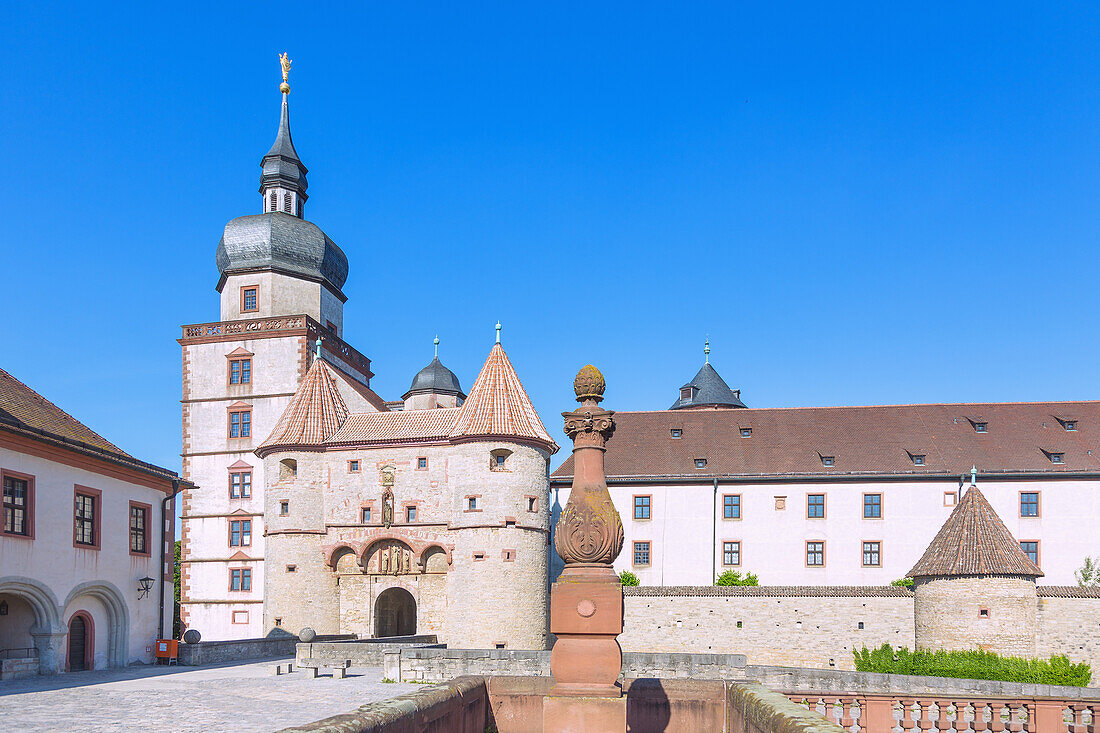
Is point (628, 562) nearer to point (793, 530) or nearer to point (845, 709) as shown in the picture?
point (793, 530)

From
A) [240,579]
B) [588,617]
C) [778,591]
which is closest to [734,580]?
[778,591]

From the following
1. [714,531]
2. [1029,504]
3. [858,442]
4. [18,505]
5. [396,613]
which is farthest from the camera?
[858,442]

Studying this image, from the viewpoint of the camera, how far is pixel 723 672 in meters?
22.1

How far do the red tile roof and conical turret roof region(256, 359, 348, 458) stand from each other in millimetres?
9676

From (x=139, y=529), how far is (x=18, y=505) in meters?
5.15

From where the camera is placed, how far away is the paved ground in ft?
45.3

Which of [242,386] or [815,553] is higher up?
[242,386]

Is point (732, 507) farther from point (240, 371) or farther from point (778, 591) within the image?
point (240, 371)

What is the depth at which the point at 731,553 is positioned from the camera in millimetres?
38000

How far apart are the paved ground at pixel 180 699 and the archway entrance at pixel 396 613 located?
1271 centimetres

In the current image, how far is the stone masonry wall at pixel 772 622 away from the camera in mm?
32938

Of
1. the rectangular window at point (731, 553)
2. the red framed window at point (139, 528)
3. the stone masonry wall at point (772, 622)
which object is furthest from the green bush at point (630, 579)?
the red framed window at point (139, 528)

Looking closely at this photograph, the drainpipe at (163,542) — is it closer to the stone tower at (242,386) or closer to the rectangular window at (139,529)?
the rectangular window at (139,529)

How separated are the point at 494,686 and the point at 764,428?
31438 millimetres
